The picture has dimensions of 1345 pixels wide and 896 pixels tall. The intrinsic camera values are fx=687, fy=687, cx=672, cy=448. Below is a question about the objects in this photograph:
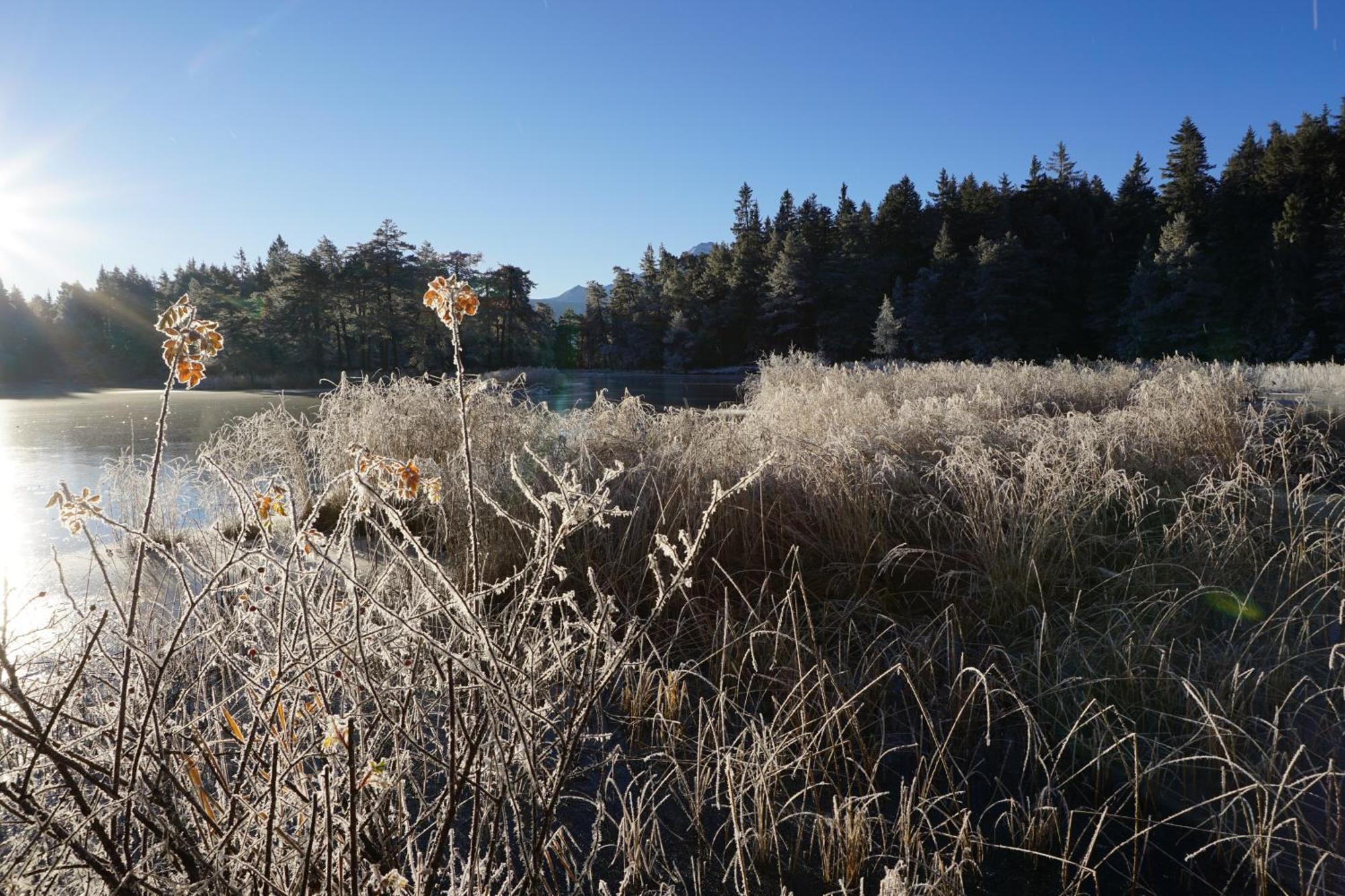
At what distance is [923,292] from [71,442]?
3485cm

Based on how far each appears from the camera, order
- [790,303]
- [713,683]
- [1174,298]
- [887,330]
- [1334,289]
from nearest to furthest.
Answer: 1. [713,683]
2. [1334,289]
3. [1174,298]
4. [887,330]
5. [790,303]

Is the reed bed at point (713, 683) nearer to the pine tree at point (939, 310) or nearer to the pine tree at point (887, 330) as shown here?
the pine tree at point (887, 330)

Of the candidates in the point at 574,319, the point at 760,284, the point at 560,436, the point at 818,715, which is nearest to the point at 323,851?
the point at 818,715

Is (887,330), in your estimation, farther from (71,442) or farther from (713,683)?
(713,683)

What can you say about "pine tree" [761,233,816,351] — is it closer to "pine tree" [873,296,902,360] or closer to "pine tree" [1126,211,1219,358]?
"pine tree" [873,296,902,360]

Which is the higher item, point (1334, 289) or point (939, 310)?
point (939, 310)

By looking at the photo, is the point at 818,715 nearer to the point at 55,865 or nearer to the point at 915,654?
the point at 915,654

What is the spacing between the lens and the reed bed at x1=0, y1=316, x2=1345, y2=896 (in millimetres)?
957

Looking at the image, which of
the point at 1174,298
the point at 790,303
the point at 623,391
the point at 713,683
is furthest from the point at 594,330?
the point at 713,683

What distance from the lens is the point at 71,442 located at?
9.55 meters

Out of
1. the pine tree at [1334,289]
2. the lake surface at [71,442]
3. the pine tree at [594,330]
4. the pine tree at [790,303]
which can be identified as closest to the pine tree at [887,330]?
the pine tree at [790,303]

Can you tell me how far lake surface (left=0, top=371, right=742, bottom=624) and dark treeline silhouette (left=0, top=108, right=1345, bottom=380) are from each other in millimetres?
11870

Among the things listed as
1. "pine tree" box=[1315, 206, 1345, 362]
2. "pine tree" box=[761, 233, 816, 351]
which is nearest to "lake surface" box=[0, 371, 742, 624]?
"pine tree" box=[761, 233, 816, 351]

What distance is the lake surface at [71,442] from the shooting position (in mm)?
3781
